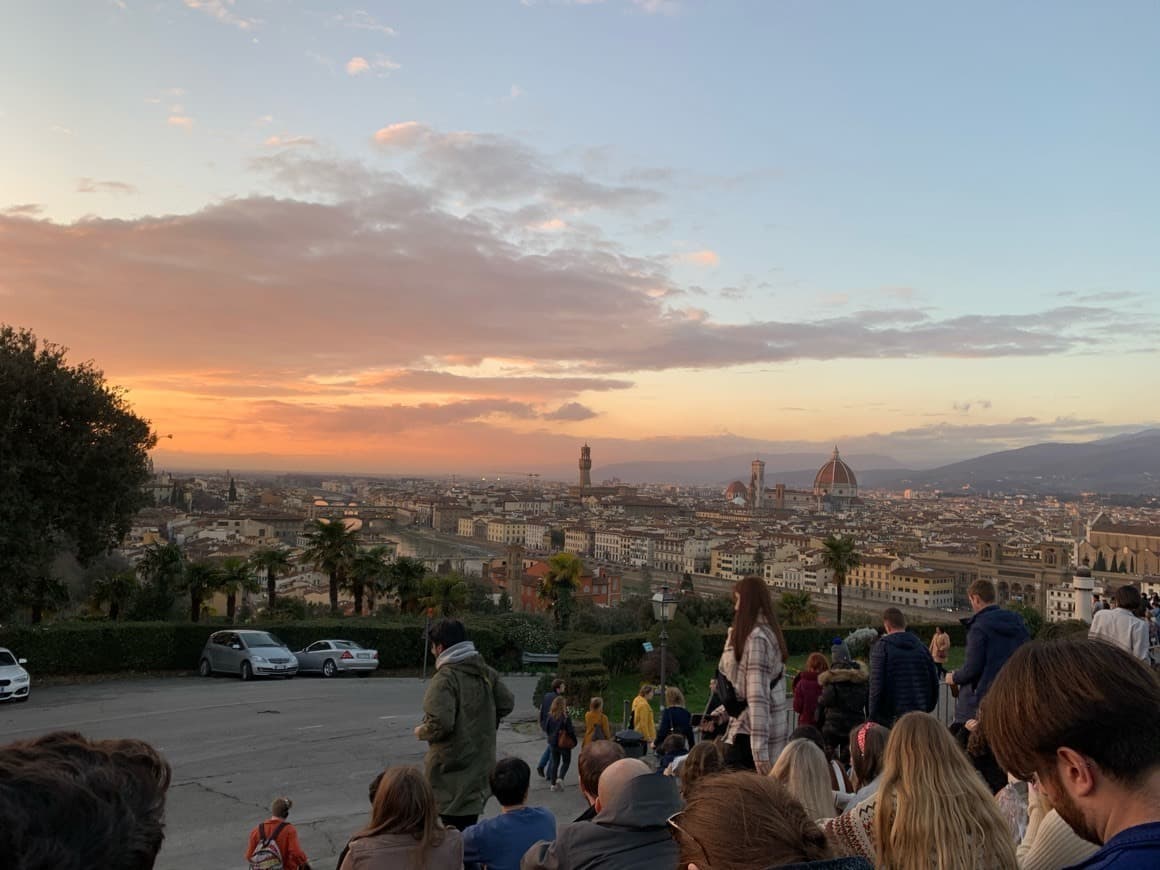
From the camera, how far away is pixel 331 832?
7434 millimetres

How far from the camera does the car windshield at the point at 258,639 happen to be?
63.8ft

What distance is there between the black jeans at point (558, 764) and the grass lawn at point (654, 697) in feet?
13.7

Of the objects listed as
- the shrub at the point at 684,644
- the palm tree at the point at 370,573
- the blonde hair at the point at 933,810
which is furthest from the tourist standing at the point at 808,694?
the palm tree at the point at 370,573

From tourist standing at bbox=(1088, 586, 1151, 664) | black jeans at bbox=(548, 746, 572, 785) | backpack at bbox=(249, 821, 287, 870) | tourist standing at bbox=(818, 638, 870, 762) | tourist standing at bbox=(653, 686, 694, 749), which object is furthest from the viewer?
black jeans at bbox=(548, 746, 572, 785)

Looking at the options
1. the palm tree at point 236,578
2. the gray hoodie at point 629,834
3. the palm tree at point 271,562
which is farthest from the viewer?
the palm tree at point 271,562

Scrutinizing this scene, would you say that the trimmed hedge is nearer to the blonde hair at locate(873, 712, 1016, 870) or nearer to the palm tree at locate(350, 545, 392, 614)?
the palm tree at locate(350, 545, 392, 614)

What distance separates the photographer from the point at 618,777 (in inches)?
125

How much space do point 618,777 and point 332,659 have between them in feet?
62.8

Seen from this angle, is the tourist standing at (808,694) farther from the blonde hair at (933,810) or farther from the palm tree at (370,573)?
the palm tree at (370,573)

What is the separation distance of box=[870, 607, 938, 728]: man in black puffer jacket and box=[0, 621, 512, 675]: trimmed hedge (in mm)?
17577

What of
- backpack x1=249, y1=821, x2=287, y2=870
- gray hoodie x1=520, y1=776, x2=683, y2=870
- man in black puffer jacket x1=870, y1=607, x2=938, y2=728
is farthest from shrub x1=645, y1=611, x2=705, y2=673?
gray hoodie x1=520, y1=776, x2=683, y2=870

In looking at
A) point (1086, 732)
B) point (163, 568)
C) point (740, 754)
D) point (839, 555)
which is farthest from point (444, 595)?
point (1086, 732)

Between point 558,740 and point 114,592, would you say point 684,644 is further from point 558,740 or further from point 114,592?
point 114,592

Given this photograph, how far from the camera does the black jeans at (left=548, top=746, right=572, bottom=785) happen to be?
908cm
